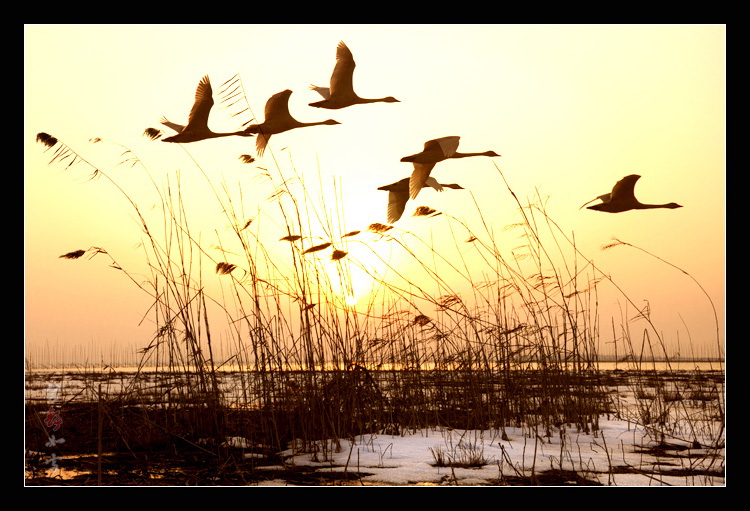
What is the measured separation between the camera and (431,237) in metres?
3.93

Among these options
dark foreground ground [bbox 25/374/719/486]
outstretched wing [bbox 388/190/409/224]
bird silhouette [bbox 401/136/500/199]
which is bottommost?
dark foreground ground [bbox 25/374/719/486]

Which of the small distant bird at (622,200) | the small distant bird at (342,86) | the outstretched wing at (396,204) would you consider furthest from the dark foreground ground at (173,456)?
the small distant bird at (342,86)

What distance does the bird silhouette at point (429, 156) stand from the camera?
2.69 metres

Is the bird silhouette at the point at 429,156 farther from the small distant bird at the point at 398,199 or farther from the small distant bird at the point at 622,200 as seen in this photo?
the small distant bird at the point at 622,200

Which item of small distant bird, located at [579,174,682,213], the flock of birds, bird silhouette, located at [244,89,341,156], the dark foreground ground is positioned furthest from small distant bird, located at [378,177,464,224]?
the dark foreground ground

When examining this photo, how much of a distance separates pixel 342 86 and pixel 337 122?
0.53ft

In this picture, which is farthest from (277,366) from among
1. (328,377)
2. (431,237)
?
(431,237)

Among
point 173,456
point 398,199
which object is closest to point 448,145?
point 398,199

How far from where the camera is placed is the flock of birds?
106 inches

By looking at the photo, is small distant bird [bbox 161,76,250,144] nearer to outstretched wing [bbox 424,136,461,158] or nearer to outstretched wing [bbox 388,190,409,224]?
outstretched wing [bbox 388,190,409,224]

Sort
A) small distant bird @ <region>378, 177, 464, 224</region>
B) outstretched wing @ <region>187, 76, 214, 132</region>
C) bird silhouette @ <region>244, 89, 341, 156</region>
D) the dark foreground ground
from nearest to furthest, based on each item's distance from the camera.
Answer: the dark foreground ground, outstretched wing @ <region>187, 76, 214, 132</region>, bird silhouette @ <region>244, 89, 341, 156</region>, small distant bird @ <region>378, 177, 464, 224</region>

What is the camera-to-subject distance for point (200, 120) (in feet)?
8.86

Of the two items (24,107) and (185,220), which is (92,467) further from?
(24,107)

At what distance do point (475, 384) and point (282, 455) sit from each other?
1.12 meters
